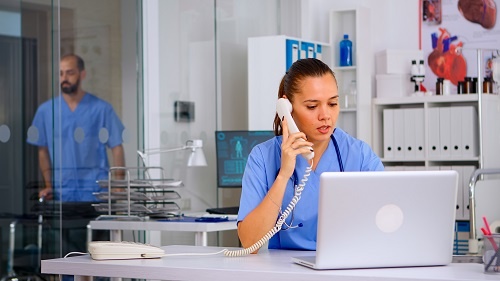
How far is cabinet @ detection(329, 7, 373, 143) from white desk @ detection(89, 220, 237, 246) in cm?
225

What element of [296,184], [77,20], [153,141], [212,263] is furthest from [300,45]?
[212,263]

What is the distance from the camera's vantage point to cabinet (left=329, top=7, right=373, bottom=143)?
6.48 metres

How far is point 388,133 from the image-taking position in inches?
257

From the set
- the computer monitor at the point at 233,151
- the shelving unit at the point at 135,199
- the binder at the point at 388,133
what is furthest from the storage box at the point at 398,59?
the shelving unit at the point at 135,199

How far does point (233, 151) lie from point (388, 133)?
1.59 m

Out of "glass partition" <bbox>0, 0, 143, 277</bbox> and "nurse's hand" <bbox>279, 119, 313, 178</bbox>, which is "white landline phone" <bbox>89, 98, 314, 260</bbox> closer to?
"nurse's hand" <bbox>279, 119, 313, 178</bbox>

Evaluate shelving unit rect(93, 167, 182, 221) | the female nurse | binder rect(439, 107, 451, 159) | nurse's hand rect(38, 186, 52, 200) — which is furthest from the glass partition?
binder rect(439, 107, 451, 159)

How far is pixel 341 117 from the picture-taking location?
6.70 meters

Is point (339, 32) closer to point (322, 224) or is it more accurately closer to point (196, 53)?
point (196, 53)

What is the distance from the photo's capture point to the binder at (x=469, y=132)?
6.16 metres

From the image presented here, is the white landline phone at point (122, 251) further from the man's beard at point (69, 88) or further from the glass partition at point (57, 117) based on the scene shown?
the man's beard at point (69, 88)

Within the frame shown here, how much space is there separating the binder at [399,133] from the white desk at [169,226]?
2287mm

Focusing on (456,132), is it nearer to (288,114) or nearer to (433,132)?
(433,132)

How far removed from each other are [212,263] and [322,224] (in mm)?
385
